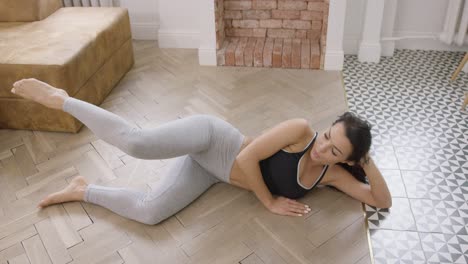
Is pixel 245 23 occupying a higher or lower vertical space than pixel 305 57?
higher

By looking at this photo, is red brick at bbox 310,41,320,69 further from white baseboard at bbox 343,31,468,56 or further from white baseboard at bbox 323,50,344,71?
white baseboard at bbox 343,31,468,56

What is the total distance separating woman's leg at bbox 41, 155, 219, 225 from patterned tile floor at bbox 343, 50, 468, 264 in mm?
814

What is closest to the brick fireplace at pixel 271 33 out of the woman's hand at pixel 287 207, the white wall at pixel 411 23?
the white wall at pixel 411 23

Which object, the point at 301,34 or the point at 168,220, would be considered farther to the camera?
the point at 301,34

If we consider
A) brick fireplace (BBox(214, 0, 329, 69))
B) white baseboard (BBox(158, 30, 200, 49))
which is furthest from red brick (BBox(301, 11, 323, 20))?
white baseboard (BBox(158, 30, 200, 49))

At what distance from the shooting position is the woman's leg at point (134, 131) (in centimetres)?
182

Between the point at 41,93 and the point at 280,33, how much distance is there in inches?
83.8

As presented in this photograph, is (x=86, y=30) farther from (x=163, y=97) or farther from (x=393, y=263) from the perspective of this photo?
(x=393, y=263)

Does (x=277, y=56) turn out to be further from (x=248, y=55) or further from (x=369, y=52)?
(x=369, y=52)

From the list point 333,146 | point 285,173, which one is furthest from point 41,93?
point 333,146

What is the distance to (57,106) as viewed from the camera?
1.93m

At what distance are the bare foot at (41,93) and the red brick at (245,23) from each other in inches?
75.5

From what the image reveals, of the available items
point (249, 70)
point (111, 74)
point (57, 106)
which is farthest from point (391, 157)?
point (111, 74)

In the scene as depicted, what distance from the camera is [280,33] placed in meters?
3.59
